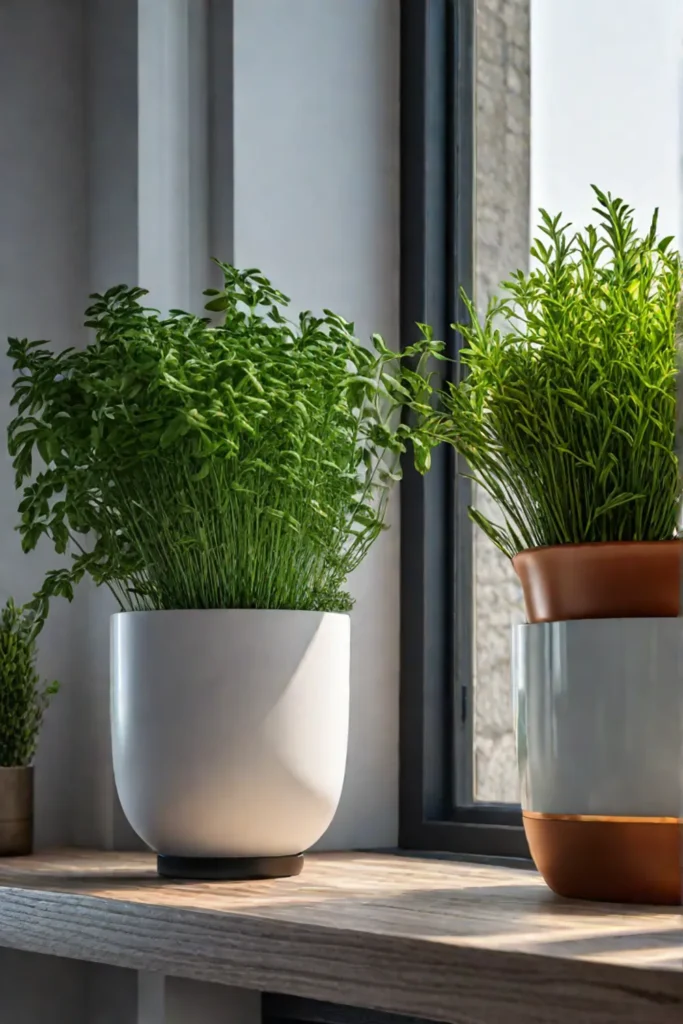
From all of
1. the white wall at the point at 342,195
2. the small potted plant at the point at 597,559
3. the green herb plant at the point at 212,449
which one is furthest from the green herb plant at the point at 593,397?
the white wall at the point at 342,195

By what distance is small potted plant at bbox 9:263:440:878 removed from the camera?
40.2 inches

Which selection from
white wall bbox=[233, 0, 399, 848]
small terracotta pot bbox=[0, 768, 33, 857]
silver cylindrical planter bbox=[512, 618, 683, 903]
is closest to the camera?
silver cylindrical planter bbox=[512, 618, 683, 903]

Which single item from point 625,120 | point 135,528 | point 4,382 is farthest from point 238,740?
point 625,120

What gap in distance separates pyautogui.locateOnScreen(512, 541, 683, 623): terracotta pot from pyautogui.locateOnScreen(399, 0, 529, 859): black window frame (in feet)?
1.55

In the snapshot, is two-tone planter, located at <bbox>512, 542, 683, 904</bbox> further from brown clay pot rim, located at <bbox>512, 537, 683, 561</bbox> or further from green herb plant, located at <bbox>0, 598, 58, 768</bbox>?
green herb plant, located at <bbox>0, 598, 58, 768</bbox>

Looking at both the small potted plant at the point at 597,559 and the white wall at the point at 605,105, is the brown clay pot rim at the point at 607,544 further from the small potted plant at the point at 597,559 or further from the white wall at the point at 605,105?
the white wall at the point at 605,105

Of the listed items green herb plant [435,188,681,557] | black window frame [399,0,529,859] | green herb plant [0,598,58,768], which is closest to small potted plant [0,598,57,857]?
green herb plant [0,598,58,768]

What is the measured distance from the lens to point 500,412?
931 mm

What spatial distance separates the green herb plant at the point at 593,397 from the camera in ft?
2.90

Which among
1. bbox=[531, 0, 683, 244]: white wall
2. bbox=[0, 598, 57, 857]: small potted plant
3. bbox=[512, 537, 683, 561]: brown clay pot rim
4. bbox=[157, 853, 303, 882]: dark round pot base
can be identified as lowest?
bbox=[157, 853, 303, 882]: dark round pot base

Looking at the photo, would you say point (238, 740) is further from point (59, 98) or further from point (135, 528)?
point (59, 98)

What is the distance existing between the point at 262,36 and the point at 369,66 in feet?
0.41

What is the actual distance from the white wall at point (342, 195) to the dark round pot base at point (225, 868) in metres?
0.30

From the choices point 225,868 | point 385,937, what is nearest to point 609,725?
point 385,937
